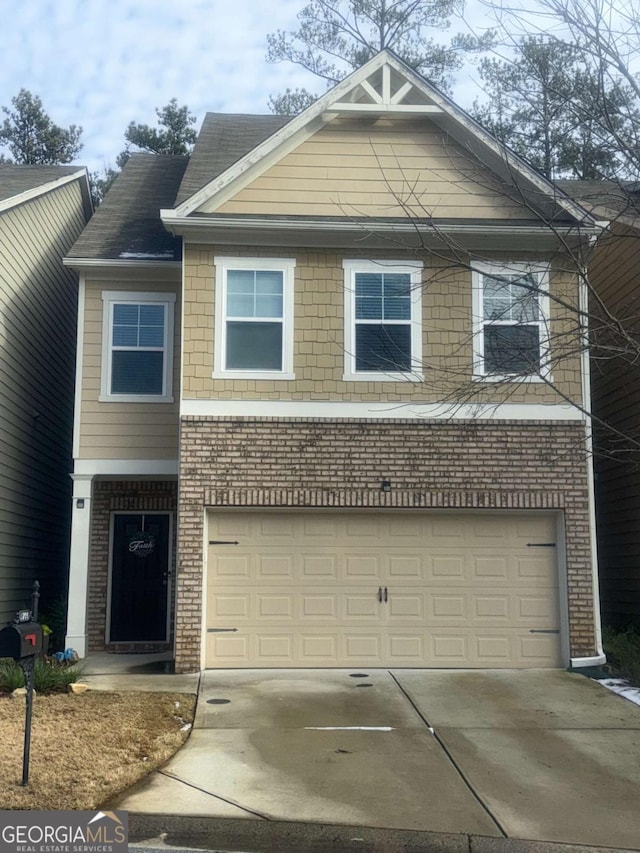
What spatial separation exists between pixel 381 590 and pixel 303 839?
587 cm

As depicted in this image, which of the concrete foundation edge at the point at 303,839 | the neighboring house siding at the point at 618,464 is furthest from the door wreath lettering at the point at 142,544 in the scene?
the concrete foundation edge at the point at 303,839

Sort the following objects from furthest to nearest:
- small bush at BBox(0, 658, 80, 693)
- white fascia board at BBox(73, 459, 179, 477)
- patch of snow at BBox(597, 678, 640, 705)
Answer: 1. white fascia board at BBox(73, 459, 179, 477)
2. patch of snow at BBox(597, 678, 640, 705)
3. small bush at BBox(0, 658, 80, 693)

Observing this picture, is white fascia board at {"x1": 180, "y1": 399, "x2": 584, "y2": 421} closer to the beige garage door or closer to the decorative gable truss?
the beige garage door

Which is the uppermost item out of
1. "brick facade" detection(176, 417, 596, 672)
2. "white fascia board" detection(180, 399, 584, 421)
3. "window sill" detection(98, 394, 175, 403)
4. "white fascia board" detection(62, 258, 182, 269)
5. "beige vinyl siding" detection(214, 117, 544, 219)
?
"beige vinyl siding" detection(214, 117, 544, 219)

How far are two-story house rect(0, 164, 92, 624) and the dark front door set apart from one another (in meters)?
1.65

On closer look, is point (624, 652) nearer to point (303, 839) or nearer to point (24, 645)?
point (303, 839)

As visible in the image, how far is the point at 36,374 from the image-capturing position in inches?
568

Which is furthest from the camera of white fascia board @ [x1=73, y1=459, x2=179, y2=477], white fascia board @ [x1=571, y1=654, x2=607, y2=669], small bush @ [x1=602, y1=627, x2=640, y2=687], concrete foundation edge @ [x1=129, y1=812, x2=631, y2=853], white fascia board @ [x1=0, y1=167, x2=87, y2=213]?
white fascia board @ [x1=0, y1=167, x2=87, y2=213]

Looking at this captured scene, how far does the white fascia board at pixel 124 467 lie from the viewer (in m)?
12.5

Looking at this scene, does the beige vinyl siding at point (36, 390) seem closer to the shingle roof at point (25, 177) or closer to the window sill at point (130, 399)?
the shingle roof at point (25, 177)

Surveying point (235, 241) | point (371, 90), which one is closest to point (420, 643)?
point (235, 241)

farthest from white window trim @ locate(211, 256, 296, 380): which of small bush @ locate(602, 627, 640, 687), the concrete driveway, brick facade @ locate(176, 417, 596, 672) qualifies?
small bush @ locate(602, 627, 640, 687)

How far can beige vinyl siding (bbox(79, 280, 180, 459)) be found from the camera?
41.1 ft

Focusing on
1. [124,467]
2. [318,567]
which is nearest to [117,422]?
[124,467]
